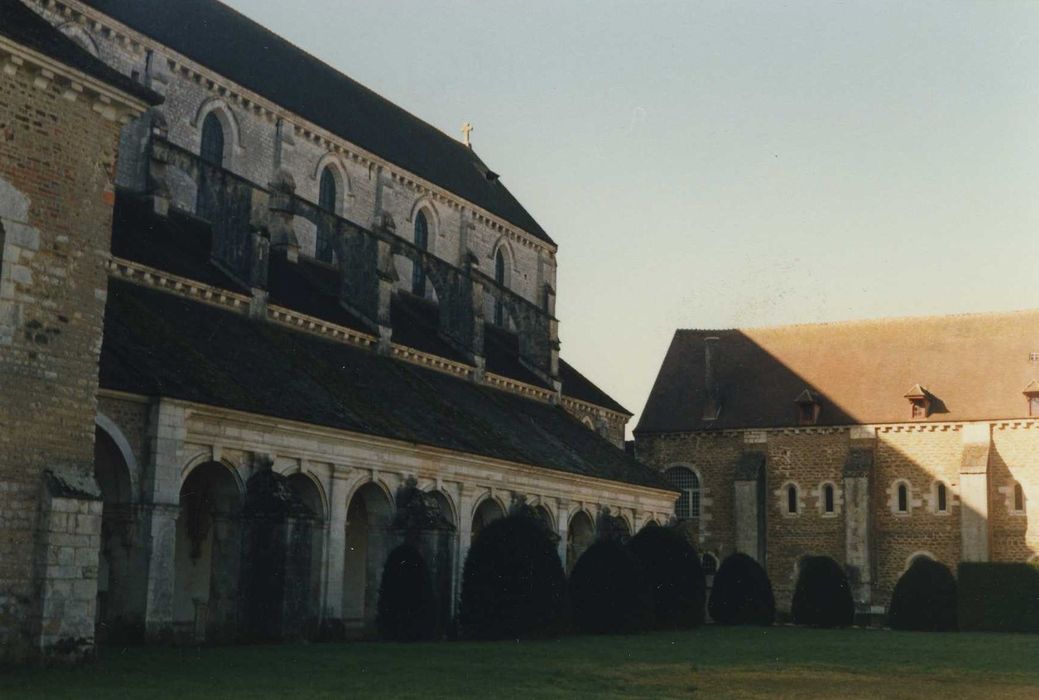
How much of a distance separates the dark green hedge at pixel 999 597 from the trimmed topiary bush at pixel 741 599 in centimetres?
689

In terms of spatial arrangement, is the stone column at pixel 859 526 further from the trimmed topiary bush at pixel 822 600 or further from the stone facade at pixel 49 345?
the stone facade at pixel 49 345

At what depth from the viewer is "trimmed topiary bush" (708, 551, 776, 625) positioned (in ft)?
134

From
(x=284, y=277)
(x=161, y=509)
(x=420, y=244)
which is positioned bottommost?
(x=161, y=509)

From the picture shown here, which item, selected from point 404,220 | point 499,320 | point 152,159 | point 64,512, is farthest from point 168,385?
point 499,320

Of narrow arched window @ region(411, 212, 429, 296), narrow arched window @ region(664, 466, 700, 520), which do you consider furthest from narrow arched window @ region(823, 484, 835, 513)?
narrow arched window @ region(411, 212, 429, 296)

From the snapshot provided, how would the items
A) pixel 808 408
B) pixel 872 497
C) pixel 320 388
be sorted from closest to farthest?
pixel 320 388
pixel 872 497
pixel 808 408

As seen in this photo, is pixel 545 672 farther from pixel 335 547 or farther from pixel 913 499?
pixel 913 499

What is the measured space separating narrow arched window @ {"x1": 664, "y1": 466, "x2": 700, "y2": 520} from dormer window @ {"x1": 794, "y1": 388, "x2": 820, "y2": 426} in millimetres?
4769

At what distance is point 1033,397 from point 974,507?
452 cm

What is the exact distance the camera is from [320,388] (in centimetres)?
2973

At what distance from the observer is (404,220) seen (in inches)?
1786

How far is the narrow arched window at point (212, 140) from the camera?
122 ft

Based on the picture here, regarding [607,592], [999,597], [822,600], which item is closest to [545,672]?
[607,592]

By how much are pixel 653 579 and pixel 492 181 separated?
2355cm
